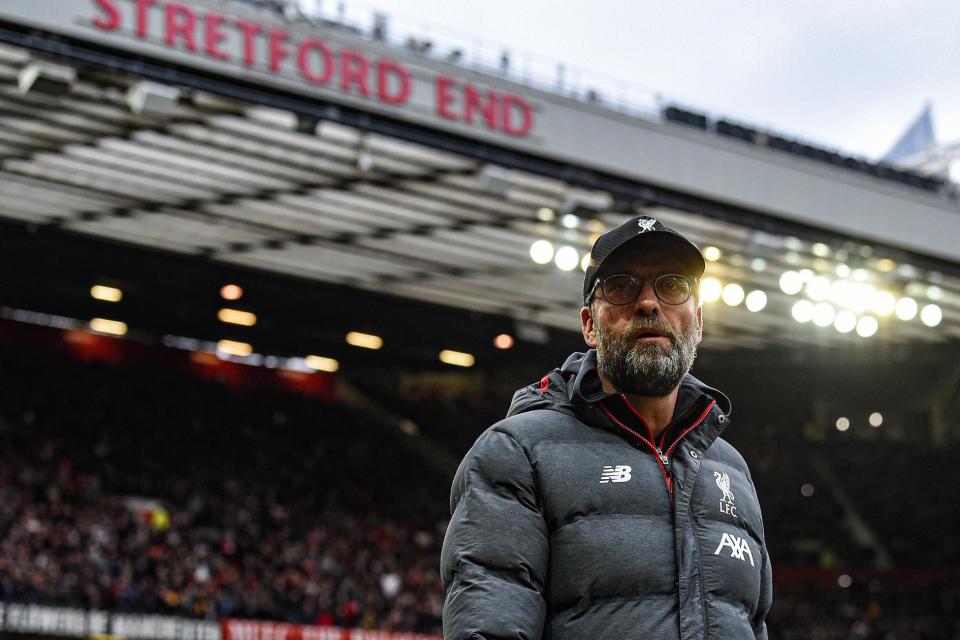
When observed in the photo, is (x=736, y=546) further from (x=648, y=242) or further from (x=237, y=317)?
(x=237, y=317)

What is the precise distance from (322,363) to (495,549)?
35830 mm

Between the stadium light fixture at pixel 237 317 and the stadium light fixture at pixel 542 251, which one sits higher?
the stadium light fixture at pixel 542 251

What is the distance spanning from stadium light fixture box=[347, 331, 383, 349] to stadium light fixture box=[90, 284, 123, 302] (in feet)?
19.5

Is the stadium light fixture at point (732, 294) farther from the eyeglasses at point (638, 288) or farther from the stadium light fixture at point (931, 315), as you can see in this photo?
the eyeglasses at point (638, 288)

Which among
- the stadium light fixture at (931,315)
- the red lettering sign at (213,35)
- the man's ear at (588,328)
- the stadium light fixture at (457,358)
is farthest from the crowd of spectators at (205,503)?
the man's ear at (588,328)

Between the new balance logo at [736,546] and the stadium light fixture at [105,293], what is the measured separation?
26487 mm

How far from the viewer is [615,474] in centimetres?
260

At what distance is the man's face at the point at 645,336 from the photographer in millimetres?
2693

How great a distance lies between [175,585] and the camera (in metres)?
23.0

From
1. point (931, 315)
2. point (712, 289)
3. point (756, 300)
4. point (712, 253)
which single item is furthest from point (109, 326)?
point (931, 315)

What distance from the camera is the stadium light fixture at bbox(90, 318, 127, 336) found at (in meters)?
33.0

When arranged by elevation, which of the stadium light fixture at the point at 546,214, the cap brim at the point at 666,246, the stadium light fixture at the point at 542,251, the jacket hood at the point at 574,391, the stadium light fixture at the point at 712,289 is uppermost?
the stadium light fixture at the point at 546,214

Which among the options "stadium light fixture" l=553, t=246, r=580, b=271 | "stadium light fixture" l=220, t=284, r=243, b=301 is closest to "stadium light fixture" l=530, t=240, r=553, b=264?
"stadium light fixture" l=553, t=246, r=580, b=271

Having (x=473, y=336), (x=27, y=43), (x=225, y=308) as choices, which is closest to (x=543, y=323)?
(x=473, y=336)
